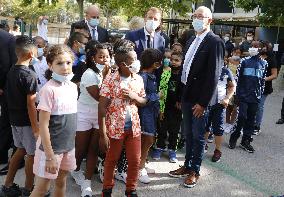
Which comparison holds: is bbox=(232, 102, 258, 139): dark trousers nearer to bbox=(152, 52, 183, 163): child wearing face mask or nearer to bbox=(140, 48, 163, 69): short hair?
bbox=(152, 52, 183, 163): child wearing face mask

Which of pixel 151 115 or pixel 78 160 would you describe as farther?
pixel 151 115

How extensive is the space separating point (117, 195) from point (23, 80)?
158 cm

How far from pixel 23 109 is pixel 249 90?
3.60 metres

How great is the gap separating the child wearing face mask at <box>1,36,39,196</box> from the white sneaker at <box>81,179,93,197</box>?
1.72 ft

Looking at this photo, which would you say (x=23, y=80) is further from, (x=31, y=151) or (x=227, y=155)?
(x=227, y=155)

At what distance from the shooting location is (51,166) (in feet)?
9.40

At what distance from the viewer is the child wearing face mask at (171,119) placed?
16.5ft

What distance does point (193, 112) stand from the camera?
421 cm

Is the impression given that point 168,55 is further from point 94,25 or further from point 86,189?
point 86,189

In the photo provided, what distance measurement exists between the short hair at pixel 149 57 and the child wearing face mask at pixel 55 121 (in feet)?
4.23

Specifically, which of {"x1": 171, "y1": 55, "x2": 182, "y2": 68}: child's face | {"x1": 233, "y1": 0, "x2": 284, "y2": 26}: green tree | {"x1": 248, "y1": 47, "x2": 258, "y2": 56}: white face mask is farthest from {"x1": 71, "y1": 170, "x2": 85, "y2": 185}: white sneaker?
{"x1": 233, "y1": 0, "x2": 284, "y2": 26}: green tree

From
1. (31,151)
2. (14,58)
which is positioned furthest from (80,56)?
(31,151)

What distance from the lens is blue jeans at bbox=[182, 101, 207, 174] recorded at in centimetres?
425

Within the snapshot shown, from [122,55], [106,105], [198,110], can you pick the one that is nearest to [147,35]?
[198,110]
